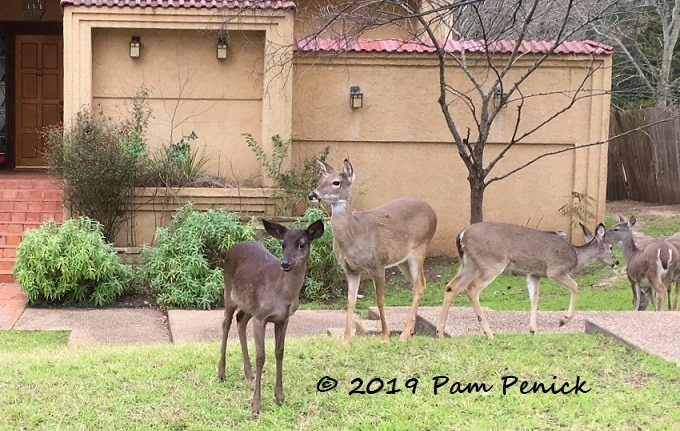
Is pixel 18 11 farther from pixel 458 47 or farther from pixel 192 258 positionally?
pixel 458 47

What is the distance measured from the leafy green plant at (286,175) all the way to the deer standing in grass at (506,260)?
5.86 m

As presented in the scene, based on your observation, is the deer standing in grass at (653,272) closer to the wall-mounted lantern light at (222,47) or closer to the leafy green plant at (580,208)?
the leafy green plant at (580,208)

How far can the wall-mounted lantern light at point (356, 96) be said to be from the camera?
15.3m

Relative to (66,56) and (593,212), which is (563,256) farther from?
(66,56)

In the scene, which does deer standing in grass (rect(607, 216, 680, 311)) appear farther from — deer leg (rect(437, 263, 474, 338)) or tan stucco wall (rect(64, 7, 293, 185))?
tan stucco wall (rect(64, 7, 293, 185))

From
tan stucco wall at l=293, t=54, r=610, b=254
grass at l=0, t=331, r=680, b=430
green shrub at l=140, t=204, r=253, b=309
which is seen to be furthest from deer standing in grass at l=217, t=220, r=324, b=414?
tan stucco wall at l=293, t=54, r=610, b=254

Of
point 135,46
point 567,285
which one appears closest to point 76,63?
point 135,46

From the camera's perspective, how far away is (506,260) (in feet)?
26.8

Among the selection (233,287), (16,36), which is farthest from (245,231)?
(16,36)

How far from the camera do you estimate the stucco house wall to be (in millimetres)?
14430

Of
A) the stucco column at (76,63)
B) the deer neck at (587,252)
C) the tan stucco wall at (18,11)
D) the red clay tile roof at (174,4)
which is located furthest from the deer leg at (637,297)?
the tan stucco wall at (18,11)

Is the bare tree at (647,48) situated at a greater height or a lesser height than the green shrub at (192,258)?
greater

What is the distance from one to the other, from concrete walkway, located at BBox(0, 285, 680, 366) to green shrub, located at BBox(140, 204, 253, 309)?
0.38m

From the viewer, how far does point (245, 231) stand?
12.6 metres
